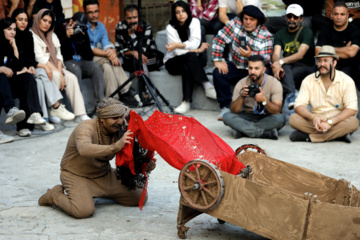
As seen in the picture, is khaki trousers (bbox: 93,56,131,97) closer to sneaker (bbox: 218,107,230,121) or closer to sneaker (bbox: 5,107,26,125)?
sneaker (bbox: 218,107,230,121)

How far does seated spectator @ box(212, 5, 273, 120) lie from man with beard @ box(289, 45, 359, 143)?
49.7 inches

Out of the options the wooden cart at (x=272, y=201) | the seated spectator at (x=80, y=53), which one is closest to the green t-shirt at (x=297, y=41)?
the seated spectator at (x=80, y=53)

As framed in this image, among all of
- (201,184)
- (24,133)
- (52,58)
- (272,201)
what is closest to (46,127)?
(24,133)

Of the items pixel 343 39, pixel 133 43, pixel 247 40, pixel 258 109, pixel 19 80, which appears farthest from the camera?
pixel 133 43

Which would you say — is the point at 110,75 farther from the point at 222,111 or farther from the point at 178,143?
the point at 178,143

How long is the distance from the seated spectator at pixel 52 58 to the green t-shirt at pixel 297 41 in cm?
305

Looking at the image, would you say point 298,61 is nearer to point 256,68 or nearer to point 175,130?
point 256,68

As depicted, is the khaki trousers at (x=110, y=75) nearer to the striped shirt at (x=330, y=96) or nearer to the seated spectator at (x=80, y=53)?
the seated spectator at (x=80, y=53)

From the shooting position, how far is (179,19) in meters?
9.30

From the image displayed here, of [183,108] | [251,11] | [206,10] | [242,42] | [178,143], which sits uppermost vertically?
[251,11]

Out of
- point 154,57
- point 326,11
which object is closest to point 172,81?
point 154,57

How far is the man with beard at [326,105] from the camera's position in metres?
7.46

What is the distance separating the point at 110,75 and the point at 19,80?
1.65 meters

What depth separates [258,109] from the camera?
783 cm
